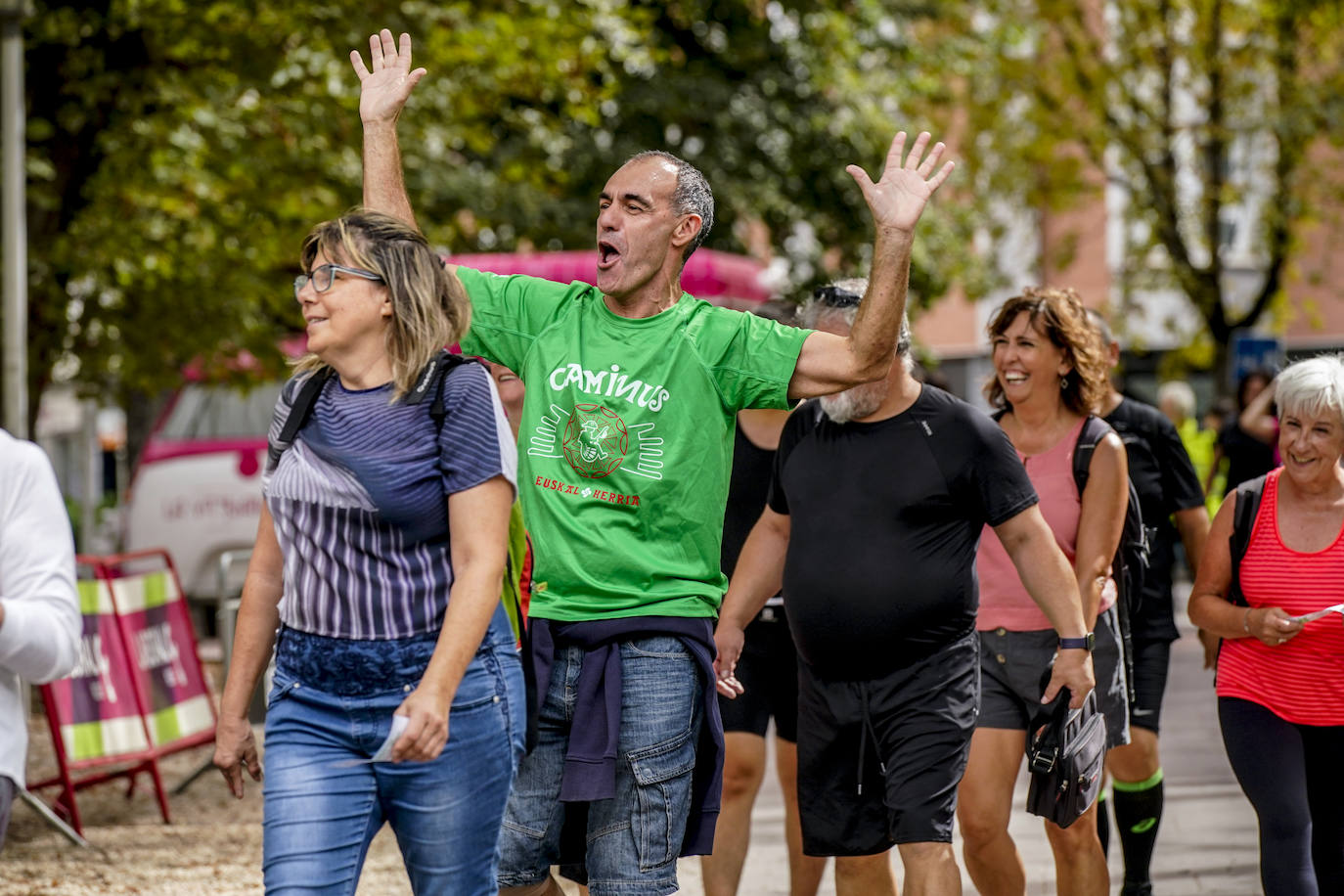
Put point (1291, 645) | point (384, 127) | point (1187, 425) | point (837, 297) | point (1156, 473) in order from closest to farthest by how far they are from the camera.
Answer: point (384, 127) < point (1291, 645) < point (837, 297) < point (1156, 473) < point (1187, 425)

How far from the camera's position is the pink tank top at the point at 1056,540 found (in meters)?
5.66

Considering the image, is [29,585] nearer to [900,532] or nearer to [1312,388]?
[900,532]

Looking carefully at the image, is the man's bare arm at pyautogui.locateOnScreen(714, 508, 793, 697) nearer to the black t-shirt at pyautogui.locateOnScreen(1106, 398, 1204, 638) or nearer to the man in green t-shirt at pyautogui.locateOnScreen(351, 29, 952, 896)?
the man in green t-shirt at pyautogui.locateOnScreen(351, 29, 952, 896)

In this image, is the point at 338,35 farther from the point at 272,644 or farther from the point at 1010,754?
the point at 272,644

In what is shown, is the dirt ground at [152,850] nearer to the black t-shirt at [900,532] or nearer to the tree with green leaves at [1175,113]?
the black t-shirt at [900,532]

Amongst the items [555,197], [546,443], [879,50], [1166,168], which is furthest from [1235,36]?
[546,443]

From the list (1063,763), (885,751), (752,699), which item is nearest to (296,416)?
(885,751)

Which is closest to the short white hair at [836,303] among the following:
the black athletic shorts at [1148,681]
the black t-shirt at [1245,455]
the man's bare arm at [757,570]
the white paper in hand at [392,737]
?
the man's bare arm at [757,570]

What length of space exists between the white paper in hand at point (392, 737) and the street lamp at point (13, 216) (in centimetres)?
668

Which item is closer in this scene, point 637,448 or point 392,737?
point 392,737

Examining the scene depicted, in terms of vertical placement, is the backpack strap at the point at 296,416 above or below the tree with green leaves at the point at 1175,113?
below

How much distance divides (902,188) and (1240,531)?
6.23ft

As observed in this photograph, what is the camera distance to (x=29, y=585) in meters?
3.38

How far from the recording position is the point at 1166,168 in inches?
997
